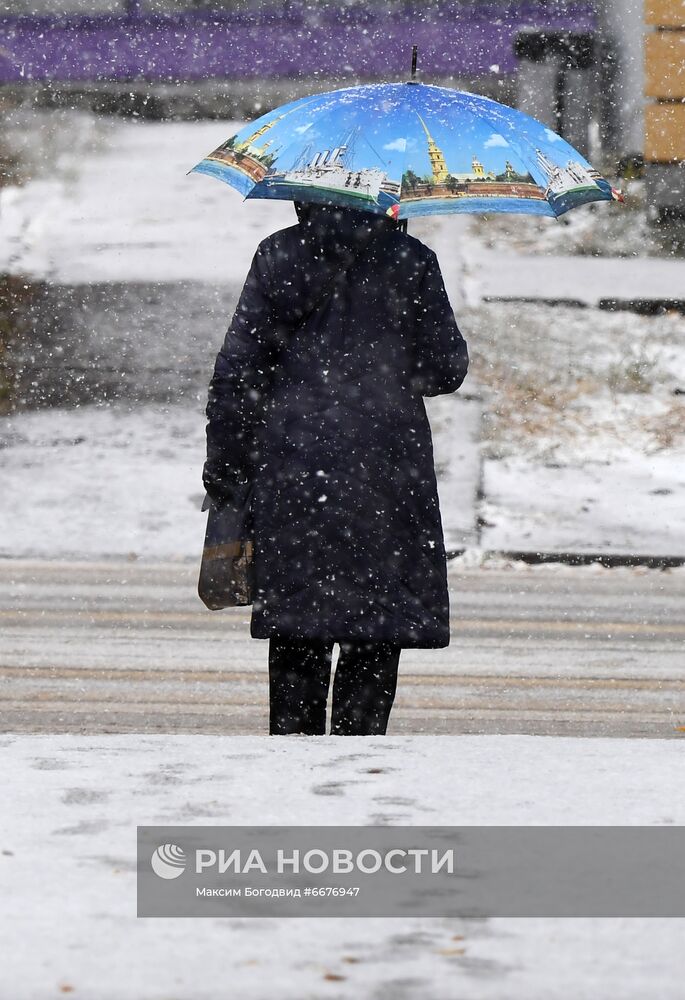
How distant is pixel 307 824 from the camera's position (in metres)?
3.07

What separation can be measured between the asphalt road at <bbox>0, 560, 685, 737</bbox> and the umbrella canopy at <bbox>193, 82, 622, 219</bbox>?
231 centimetres

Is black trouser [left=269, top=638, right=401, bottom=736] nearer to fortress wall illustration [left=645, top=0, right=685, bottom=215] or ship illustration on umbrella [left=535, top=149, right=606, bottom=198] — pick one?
ship illustration on umbrella [left=535, top=149, right=606, bottom=198]

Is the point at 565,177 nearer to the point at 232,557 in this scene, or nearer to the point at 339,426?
the point at 339,426

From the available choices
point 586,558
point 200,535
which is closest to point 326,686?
point 586,558

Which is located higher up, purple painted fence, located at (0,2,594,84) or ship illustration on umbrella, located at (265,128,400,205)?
purple painted fence, located at (0,2,594,84)

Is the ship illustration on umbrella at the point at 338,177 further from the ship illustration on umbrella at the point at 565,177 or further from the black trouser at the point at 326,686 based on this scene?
the black trouser at the point at 326,686

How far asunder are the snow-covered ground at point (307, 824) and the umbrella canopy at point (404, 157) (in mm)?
1317

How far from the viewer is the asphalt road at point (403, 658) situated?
19.6 ft

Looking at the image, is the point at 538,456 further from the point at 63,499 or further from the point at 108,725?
the point at 108,725

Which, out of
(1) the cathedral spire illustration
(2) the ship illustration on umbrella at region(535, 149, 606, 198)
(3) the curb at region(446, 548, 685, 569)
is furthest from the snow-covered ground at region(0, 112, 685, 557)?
(1) the cathedral spire illustration

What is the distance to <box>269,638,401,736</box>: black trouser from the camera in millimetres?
3846

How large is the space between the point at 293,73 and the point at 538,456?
851 centimetres

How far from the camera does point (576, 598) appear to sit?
8500 mm

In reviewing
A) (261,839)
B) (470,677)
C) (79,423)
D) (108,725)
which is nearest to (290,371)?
(261,839)
